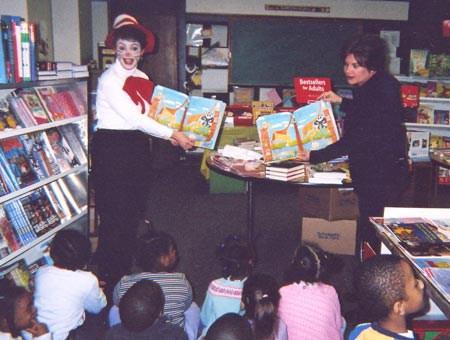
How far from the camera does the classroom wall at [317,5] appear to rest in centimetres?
633

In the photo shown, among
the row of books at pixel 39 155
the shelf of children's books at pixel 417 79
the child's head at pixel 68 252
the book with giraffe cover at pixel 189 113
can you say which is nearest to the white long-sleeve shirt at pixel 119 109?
the book with giraffe cover at pixel 189 113

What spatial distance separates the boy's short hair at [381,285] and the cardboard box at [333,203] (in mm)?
1902

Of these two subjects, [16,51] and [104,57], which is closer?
[16,51]

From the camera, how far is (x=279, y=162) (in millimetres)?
3041

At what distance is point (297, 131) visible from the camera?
2760mm

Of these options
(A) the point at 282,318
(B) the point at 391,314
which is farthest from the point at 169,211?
(B) the point at 391,314

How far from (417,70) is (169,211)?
307cm

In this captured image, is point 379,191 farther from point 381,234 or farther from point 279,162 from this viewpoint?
point 279,162

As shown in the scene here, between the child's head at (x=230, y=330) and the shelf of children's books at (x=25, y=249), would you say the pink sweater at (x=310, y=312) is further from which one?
the shelf of children's books at (x=25, y=249)

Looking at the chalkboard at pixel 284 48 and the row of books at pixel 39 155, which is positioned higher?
the chalkboard at pixel 284 48

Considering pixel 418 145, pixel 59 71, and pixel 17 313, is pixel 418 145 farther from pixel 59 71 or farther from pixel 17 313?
pixel 17 313

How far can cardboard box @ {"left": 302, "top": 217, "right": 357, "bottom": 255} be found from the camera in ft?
11.4

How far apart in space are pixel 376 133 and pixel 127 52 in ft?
4.58

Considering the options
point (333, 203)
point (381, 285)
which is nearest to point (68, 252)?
point (381, 285)
